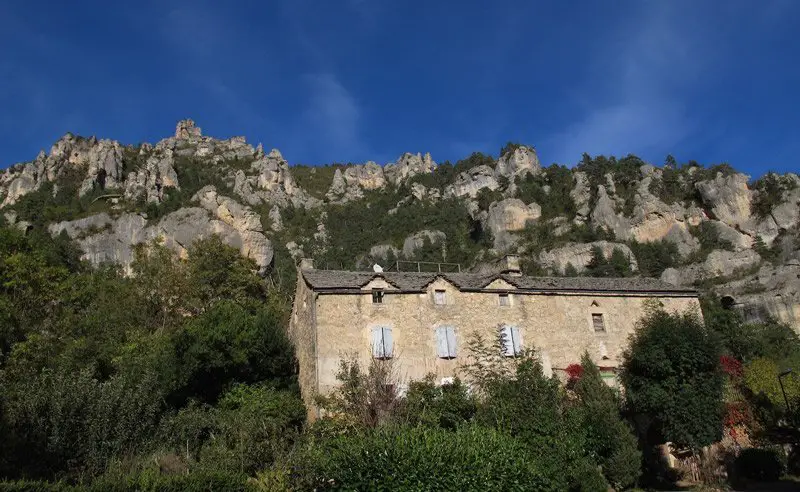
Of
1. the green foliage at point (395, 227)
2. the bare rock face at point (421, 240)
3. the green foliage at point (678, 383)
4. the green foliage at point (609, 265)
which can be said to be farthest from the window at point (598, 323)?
the bare rock face at point (421, 240)

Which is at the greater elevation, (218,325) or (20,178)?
(20,178)

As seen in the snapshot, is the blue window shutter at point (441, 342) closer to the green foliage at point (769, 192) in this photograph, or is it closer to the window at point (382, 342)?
the window at point (382, 342)

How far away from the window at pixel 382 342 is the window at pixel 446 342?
2.07 m

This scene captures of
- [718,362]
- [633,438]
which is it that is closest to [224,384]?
[633,438]

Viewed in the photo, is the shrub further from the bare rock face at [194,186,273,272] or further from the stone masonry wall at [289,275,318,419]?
the bare rock face at [194,186,273,272]

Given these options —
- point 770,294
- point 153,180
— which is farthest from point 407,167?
point 770,294

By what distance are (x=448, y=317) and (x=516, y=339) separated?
10.2 feet

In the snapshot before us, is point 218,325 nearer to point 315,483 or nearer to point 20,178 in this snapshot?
point 315,483

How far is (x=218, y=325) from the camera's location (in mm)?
24000

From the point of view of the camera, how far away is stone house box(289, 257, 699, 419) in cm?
2283

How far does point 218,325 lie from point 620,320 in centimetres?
1813

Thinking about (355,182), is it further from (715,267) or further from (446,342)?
(446,342)

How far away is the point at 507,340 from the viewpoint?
24.1m

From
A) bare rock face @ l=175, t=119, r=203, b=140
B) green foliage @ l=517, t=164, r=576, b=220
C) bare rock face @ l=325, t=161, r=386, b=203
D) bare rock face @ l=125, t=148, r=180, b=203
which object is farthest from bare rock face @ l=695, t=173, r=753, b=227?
bare rock face @ l=175, t=119, r=203, b=140
